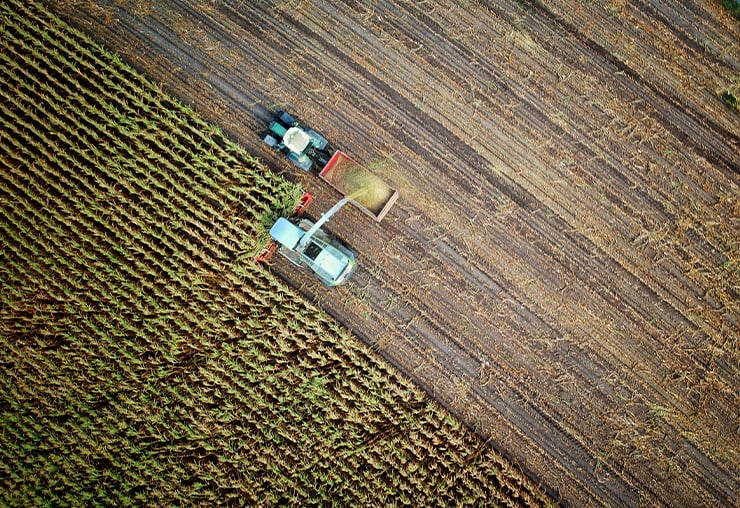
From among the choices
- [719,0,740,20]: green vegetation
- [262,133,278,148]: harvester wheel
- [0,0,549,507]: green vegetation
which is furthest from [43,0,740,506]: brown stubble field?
[0,0,549,507]: green vegetation

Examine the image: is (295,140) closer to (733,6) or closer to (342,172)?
(342,172)

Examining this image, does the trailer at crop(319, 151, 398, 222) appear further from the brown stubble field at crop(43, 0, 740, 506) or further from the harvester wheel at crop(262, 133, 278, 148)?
the harvester wheel at crop(262, 133, 278, 148)

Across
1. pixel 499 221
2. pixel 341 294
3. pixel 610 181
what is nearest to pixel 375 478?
pixel 341 294

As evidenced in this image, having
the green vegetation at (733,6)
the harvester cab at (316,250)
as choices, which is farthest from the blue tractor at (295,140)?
the green vegetation at (733,6)

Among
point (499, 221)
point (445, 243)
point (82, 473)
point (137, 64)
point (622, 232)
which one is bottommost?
point (82, 473)

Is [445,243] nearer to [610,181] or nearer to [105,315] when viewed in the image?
[610,181]

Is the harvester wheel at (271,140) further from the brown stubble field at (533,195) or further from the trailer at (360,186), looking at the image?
the trailer at (360,186)

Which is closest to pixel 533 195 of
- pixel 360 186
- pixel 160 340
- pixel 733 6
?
pixel 360 186
